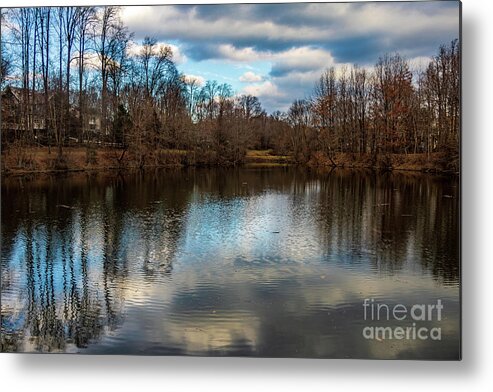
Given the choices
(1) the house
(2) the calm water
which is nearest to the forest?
(1) the house

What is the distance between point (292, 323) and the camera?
16.9ft

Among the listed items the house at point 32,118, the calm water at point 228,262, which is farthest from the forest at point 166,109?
the calm water at point 228,262

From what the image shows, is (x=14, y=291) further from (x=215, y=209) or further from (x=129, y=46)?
(x=129, y=46)

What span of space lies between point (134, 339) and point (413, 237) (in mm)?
2839

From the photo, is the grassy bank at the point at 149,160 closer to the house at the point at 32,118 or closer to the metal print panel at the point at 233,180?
the metal print panel at the point at 233,180

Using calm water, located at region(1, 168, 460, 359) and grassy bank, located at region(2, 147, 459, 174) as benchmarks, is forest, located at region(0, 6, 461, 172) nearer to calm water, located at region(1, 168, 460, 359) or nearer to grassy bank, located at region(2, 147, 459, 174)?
grassy bank, located at region(2, 147, 459, 174)

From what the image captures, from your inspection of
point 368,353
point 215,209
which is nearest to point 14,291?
point 215,209

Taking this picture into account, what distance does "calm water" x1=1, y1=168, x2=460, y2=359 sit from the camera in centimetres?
512

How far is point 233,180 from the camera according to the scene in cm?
Answer: 617

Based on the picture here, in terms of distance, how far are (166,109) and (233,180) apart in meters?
1.05

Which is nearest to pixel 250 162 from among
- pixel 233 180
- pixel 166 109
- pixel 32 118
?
pixel 233 180

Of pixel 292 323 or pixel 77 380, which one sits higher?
pixel 292 323

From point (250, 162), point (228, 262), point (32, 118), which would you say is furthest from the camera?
point (250, 162)

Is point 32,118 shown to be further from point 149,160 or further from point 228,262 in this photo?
point 228,262
